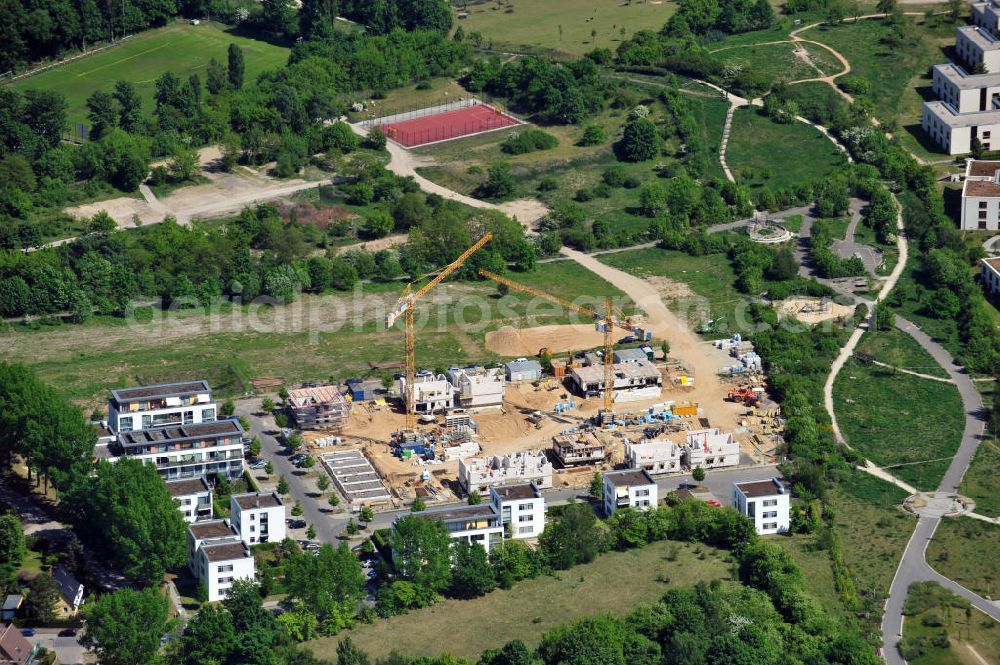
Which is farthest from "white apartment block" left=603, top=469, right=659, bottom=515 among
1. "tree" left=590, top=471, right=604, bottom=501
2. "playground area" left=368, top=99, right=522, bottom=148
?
"playground area" left=368, top=99, right=522, bottom=148

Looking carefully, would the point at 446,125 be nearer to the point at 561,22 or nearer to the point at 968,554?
the point at 561,22

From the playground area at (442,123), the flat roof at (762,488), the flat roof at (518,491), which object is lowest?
the playground area at (442,123)

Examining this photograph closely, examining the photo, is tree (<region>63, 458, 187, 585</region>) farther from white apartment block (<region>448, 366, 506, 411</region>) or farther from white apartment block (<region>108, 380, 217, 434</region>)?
white apartment block (<region>448, 366, 506, 411</region>)

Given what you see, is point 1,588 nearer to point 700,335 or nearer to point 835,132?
point 700,335

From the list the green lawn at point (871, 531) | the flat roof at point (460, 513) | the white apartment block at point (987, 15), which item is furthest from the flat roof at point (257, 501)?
the white apartment block at point (987, 15)

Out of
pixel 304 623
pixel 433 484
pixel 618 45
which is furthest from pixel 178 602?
pixel 618 45

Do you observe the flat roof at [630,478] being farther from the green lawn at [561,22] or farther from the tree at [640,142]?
the green lawn at [561,22]
